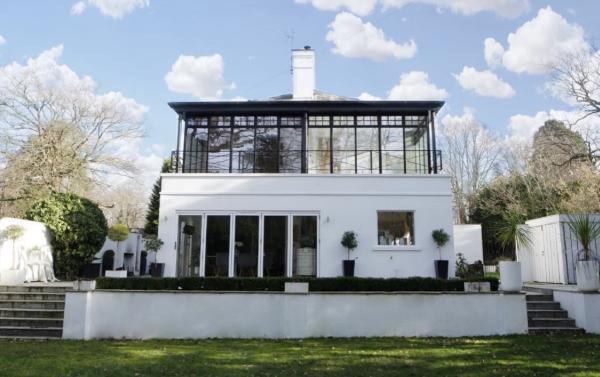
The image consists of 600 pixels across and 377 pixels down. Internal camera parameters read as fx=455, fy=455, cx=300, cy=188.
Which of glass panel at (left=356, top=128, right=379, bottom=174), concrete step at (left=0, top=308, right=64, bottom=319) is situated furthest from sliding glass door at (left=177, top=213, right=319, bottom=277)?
concrete step at (left=0, top=308, right=64, bottom=319)

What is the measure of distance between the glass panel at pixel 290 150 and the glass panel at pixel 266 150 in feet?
0.69

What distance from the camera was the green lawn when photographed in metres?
6.21

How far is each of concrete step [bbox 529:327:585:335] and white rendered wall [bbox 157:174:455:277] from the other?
4.75m

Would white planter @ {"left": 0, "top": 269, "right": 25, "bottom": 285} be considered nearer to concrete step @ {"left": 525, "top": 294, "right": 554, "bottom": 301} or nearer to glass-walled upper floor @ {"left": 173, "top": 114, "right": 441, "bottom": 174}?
glass-walled upper floor @ {"left": 173, "top": 114, "right": 441, "bottom": 174}

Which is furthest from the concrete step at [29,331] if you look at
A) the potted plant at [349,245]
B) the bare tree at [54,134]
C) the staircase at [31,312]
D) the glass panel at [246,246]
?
the bare tree at [54,134]

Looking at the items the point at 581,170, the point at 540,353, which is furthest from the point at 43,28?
the point at 581,170

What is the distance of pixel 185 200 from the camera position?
14.6 meters

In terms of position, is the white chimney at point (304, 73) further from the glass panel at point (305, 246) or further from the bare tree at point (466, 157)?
the bare tree at point (466, 157)

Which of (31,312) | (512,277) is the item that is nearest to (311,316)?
(512,277)

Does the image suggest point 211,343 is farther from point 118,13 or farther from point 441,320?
point 118,13

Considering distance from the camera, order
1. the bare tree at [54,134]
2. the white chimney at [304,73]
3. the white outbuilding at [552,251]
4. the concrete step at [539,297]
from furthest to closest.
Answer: the bare tree at [54,134], the white chimney at [304,73], the white outbuilding at [552,251], the concrete step at [539,297]

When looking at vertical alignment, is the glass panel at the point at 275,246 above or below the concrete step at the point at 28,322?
above

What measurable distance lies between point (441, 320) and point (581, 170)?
14.5 meters

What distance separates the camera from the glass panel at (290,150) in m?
15.8
